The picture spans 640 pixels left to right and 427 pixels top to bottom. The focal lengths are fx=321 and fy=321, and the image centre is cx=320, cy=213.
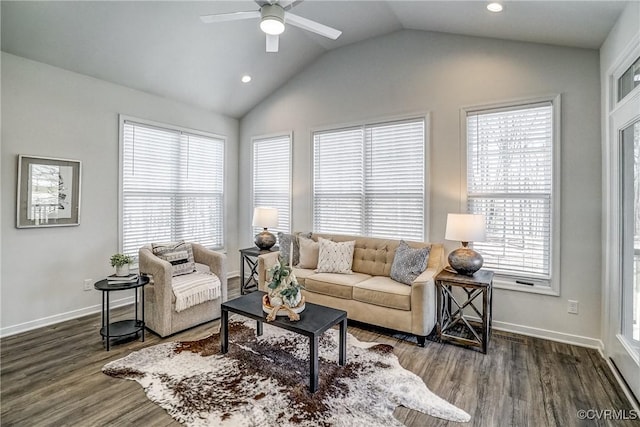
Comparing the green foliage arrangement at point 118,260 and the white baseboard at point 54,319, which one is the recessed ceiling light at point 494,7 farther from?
the white baseboard at point 54,319

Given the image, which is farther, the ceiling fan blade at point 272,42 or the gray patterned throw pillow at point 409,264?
the gray patterned throw pillow at point 409,264

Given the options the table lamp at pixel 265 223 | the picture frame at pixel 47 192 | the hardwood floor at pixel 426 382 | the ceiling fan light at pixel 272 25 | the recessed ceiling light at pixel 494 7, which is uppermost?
the recessed ceiling light at pixel 494 7

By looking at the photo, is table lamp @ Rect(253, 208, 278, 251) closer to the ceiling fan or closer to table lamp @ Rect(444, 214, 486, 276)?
table lamp @ Rect(444, 214, 486, 276)

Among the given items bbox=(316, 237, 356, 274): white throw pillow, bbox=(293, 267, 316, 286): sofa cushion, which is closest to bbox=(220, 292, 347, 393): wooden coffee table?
bbox=(293, 267, 316, 286): sofa cushion

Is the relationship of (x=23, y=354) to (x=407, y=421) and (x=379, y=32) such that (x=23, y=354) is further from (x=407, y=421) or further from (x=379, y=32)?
(x=379, y=32)

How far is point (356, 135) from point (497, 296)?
2.73 metres

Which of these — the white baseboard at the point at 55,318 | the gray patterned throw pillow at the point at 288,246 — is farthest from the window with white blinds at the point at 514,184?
the white baseboard at the point at 55,318

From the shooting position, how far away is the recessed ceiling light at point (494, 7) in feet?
9.25

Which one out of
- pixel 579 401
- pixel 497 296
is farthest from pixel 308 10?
pixel 579 401

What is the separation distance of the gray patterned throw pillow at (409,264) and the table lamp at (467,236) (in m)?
0.32

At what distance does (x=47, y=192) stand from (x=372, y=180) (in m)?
3.91

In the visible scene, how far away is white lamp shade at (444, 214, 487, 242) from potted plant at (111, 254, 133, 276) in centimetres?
339

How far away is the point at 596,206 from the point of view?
124 inches

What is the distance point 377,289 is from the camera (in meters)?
3.44
